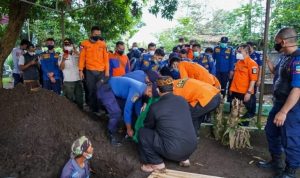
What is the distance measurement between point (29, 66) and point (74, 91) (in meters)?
1.48

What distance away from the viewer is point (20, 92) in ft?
16.1

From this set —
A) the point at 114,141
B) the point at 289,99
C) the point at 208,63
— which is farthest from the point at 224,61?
the point at 289,99

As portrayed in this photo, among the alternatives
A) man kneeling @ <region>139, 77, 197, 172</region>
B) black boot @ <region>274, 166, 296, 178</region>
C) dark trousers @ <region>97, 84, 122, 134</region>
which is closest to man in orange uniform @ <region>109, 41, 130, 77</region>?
dark trousers @ <region>97, 84, 122, 134</region>

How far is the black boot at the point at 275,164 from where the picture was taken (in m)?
3.73

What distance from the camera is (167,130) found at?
11.5ft

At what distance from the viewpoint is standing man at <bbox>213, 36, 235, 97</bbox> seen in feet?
24.3

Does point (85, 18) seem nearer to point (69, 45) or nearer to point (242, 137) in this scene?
point (69, 45)

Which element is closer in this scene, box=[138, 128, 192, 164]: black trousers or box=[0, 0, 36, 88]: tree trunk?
box=[138, 128, 192, 164]: black trousers

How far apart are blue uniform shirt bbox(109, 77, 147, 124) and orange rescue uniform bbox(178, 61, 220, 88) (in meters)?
1.22

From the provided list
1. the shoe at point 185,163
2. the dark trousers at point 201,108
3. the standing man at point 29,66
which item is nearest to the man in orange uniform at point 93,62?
the standing man at point 29,66

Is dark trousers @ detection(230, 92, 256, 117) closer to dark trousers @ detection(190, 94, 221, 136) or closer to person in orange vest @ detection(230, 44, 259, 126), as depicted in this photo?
person in orange vest @ detection(230, 44, 259, 126)

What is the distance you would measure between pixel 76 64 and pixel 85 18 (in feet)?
13.1

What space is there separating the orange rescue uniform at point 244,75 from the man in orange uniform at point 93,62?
8.31ft

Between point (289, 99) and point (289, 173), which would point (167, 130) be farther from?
point (289, 173)
